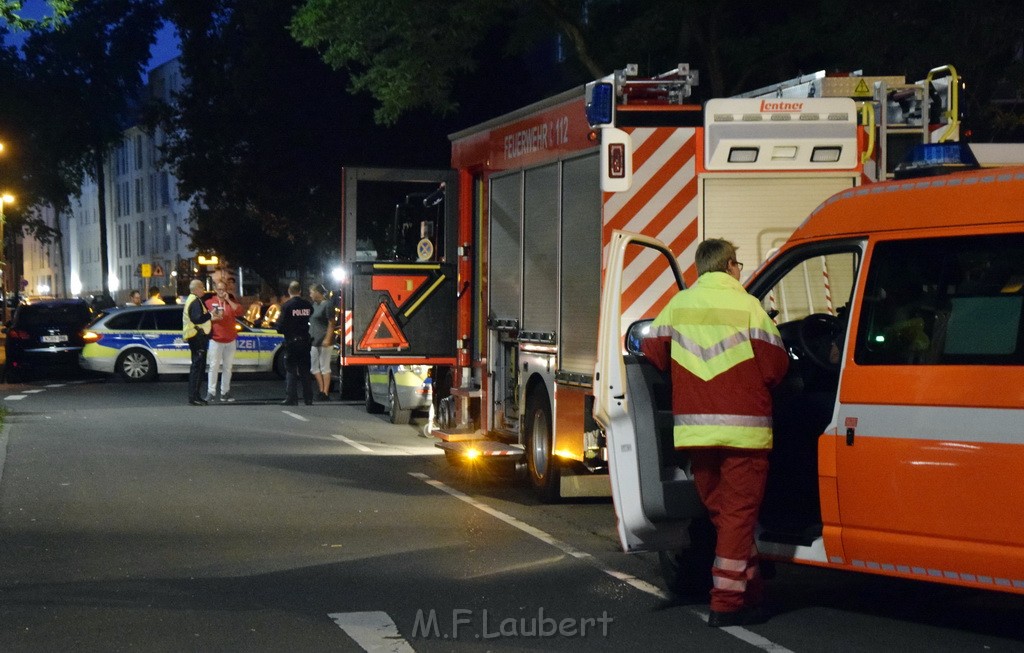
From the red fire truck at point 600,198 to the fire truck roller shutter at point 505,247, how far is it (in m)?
0.02

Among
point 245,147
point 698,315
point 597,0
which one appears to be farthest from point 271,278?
point 698,315

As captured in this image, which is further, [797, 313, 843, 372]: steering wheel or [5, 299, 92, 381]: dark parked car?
[5, 299, 92, 381]: dark parked car

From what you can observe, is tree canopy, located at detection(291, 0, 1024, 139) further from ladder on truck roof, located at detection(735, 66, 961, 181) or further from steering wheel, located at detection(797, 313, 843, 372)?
steering wheel, located at detection(797, 313, 843, 372)

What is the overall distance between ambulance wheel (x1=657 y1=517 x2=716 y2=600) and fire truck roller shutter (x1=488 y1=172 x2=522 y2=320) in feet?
16.7

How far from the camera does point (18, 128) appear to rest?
60594 millimetres

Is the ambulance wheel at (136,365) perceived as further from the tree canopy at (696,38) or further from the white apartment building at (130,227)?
the white apartment building at (130,227)

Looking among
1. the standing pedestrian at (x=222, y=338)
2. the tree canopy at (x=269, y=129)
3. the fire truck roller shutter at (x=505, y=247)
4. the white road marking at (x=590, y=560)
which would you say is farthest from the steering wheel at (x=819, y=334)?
the tree canopy at (x=269, y=129)

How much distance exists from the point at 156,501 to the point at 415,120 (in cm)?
2144

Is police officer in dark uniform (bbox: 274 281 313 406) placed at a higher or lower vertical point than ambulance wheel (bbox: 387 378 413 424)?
higher

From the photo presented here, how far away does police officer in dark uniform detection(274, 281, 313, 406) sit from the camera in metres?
22.5

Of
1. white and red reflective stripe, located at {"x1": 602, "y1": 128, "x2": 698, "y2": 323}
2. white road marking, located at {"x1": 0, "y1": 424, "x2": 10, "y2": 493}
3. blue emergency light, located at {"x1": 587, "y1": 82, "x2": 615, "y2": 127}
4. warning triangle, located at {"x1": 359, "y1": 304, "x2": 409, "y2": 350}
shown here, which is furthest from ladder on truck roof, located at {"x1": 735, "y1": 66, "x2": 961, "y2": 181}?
white road marking, located at {"x1": 0, "y1": 424, "x2": 10, "y2": 493}

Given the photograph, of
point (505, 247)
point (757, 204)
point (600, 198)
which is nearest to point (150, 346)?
point (505, 247)

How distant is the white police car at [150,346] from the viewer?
95.5 feet

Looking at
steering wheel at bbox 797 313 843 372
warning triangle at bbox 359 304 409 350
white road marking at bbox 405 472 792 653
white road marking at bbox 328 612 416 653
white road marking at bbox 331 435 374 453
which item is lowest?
white road marking at bbox 331 435 374 453
